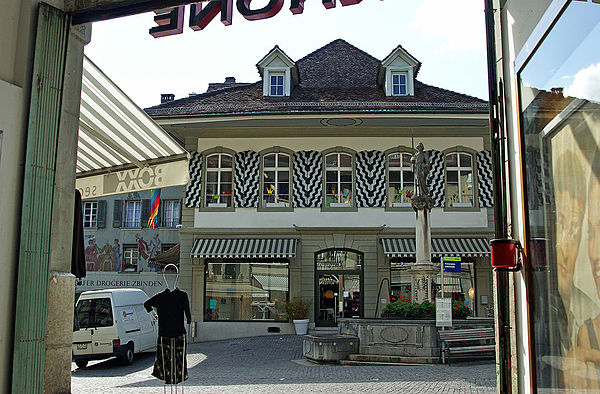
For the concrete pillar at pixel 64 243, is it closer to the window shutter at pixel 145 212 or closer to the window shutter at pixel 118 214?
the window shutter at pixel 145 212

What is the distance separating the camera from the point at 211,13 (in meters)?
5.75

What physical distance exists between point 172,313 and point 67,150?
435 cm

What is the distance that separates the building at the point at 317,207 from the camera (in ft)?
71.6

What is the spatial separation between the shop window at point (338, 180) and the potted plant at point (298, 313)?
136 inches

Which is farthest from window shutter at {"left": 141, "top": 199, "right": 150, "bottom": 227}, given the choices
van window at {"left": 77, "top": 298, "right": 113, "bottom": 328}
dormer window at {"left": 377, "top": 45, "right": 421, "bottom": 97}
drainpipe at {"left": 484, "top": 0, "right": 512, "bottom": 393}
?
drainpipe at {"left": 484, "top": 0, "right": 512, "bottom": 393}

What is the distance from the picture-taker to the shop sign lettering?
18.3ft

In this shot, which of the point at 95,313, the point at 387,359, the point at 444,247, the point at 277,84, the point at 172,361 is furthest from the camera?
the point at 277,84

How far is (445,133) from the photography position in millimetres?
22656

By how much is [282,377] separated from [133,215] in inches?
996

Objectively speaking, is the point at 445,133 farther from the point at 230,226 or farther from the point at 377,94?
the point at 230,226

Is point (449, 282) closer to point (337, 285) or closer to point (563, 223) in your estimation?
point (337, 285)

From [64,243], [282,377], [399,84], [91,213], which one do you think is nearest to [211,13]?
[64,243]

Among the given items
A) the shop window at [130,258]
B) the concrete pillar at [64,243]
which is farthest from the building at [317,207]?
the concrete pillar at [64,243]

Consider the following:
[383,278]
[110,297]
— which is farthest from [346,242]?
[110,297]
